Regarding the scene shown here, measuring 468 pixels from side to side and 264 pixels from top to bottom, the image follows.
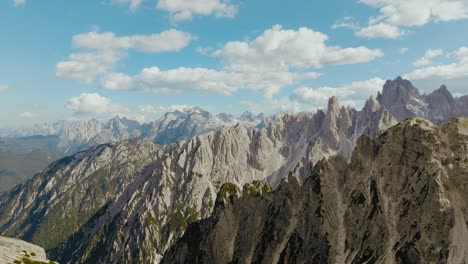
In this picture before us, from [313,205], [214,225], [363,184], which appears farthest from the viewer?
[214,225]

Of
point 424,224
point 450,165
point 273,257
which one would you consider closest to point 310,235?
point 273,257

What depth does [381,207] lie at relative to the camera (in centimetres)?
12975

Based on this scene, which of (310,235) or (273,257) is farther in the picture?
(273,257)

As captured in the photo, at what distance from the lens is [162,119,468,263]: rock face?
113375 millimetres

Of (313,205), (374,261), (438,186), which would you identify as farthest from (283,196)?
(438,186)

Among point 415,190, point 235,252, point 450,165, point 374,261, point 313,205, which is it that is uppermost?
point 450,165

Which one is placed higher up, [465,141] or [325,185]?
[465,141]

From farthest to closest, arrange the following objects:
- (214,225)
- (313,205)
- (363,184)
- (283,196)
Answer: (214,225), (283,196), (313,205), (363,184)

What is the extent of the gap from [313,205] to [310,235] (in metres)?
11.6

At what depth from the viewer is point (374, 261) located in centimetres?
12000

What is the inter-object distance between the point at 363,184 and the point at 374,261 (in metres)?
30.2

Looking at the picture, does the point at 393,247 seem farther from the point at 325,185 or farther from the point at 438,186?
the point at 325,185

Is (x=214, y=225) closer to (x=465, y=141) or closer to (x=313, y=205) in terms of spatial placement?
(x=313, y=205)

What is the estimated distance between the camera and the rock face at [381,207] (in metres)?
113
